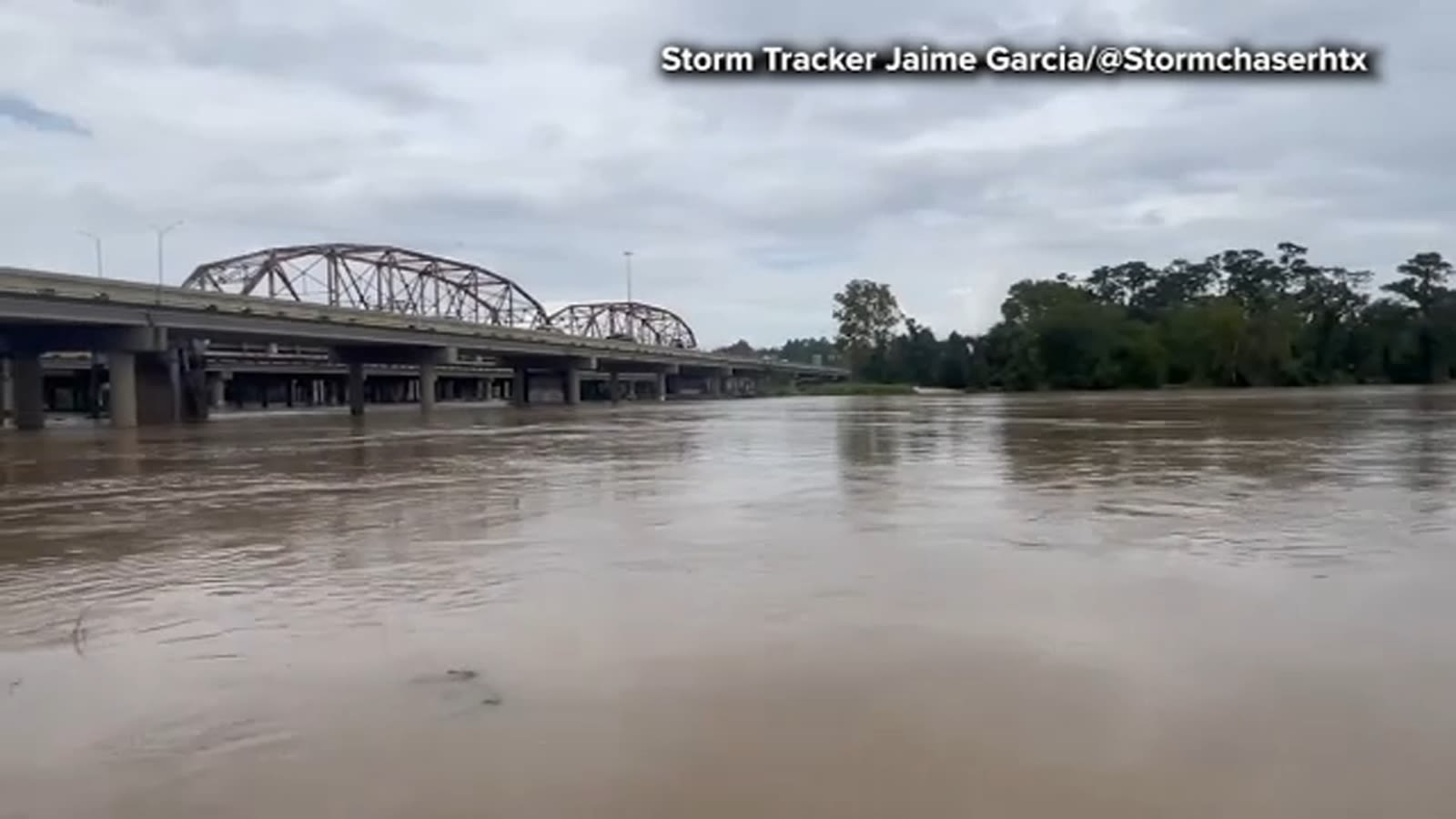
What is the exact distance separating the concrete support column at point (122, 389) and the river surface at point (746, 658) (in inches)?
1785

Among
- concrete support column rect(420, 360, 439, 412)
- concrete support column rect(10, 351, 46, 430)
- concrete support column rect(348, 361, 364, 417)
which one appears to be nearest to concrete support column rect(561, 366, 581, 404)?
concrete support column rect(420, 360, 439, 412)

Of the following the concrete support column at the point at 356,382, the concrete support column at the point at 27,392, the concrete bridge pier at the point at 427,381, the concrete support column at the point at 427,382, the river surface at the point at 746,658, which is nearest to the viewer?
the river surface at the point at 746,658

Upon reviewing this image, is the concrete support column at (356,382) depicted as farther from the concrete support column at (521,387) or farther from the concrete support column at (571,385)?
the concrete support column at (571,385)

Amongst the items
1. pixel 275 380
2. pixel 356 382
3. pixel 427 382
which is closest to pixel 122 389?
pixel 356 382

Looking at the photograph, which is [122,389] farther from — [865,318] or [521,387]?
[865,318]

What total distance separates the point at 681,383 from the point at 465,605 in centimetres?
18968

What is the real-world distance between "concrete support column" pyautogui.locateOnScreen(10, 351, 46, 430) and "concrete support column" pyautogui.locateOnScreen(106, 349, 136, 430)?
14.3 feet

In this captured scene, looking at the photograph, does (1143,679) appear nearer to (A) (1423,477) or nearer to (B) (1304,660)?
(B) (1304,660)

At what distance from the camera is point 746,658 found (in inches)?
244

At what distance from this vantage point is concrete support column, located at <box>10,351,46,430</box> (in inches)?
2183

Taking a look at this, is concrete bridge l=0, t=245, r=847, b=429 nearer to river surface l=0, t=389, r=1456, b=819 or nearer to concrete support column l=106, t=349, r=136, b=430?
concrete support column l=106, t=349, r=136, b=430

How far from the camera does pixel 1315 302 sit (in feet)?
401

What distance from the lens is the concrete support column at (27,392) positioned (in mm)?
55447

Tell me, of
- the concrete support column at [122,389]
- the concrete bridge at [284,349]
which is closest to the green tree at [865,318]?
Result: the concrete bridge at [284,349]
